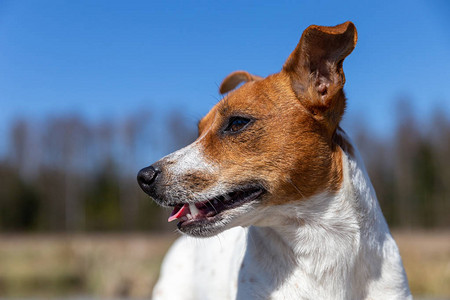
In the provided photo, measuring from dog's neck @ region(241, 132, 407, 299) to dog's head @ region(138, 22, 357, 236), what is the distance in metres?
0.09

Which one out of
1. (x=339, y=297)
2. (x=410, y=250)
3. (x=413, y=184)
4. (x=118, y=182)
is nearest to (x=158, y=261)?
(x=410, y=250)

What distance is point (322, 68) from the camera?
312 centimetres

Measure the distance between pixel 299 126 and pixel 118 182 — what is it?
111 feet

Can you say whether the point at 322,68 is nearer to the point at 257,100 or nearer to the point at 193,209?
the point at 257,100

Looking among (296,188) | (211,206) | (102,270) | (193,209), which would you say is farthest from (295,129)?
(102,270)

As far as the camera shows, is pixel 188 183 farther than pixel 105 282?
No

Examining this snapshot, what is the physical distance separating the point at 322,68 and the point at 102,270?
29.9 ft

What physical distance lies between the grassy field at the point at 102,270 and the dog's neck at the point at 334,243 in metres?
6.67

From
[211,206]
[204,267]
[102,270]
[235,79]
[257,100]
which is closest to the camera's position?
[211,206]

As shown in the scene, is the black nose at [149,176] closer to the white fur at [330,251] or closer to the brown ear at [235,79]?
the white fur at [330,251]

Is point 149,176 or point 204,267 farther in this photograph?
point 204,267

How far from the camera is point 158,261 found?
1197cm

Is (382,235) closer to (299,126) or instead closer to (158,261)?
(299,126)

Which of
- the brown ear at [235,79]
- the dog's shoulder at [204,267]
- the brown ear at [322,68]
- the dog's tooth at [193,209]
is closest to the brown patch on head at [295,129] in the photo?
the brown ear at [322,68]
